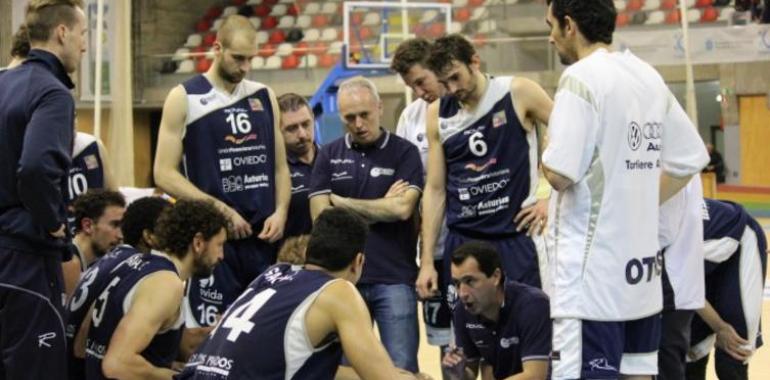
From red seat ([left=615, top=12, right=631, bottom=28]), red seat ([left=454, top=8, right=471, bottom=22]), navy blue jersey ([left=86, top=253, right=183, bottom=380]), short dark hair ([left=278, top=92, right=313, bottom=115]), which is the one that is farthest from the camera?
red seat ([left=615, top=12, right=631, bottom=28])

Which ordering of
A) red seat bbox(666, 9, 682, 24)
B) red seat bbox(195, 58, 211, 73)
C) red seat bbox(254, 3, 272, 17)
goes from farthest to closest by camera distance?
red seat bbox(254, 3, 272, 17)
red seat bbox(195, 58, 211, 73)
red seat bbox(666, 9, 682, 24)

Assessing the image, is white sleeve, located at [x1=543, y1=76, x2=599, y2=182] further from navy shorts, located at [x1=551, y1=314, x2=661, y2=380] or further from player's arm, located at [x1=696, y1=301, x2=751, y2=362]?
player's arm, located at [x1=696, y1=301, x2=751, y2=362]

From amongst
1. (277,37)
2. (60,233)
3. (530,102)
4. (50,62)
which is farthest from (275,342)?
(277,37)

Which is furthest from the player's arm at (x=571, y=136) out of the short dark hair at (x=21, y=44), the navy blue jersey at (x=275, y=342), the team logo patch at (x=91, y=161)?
the team logo patch at (x=91, y=161)

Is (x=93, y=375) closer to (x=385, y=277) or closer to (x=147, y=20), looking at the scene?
(x=385, y=277)

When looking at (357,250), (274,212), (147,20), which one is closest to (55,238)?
(357,250)

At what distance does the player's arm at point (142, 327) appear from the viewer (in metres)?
4.52

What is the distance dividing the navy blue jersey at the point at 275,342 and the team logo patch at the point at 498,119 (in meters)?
1.72

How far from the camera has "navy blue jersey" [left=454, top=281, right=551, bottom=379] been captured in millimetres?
5191

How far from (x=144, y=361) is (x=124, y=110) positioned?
1629 cm

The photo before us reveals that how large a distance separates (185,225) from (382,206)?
1.40m

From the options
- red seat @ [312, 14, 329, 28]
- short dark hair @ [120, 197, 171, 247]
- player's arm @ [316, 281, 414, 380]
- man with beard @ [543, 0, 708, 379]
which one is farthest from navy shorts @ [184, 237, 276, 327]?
red seat @ [312, 14, 329, 28]

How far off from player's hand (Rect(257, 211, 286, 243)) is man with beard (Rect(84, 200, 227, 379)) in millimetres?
863

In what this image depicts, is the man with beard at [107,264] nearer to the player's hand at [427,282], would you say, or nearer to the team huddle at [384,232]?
the team huddle at [384,232]
